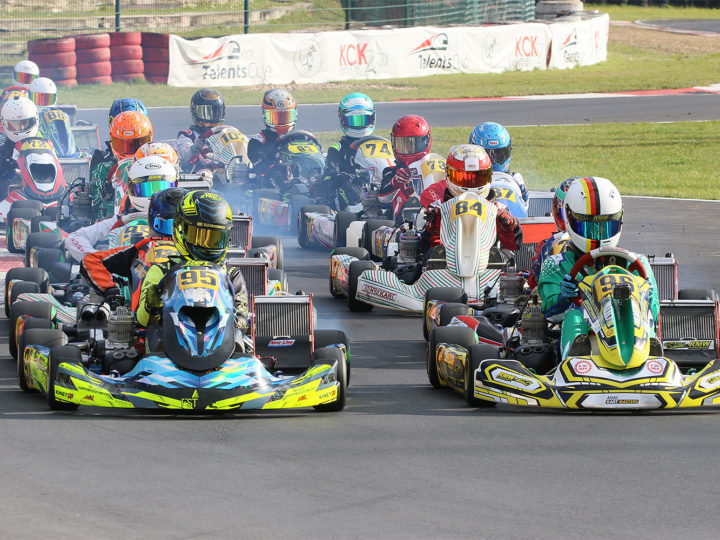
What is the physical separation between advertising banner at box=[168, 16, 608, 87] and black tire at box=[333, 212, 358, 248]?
16.1m

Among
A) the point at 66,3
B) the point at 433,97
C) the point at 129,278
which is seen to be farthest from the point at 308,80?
the point at 129,278

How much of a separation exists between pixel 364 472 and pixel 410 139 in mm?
8910

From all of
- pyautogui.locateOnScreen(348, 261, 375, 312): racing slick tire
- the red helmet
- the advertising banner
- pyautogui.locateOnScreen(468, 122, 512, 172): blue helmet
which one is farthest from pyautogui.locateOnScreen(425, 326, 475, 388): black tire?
the advertising banner

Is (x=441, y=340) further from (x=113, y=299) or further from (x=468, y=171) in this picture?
(x=468, y=171)

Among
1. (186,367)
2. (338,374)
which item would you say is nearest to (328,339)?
(338,374)

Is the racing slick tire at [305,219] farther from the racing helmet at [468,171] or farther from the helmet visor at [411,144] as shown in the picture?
the racing helmet at [468,171]

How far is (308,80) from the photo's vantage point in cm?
3234

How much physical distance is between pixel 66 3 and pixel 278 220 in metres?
20.1

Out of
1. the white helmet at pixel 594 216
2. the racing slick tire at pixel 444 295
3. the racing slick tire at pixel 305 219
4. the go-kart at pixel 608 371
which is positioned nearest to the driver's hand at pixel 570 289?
the white helmet at pixel 594 216

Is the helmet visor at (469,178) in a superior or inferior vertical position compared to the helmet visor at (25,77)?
inferior

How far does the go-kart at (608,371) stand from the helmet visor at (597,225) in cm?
51

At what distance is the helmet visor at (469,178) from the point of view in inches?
448

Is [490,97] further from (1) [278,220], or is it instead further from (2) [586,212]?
(2) [586,212]

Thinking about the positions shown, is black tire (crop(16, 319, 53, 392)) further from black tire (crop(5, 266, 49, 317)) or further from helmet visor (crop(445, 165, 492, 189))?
helmet visor (crop(445, 165, 492, 189))
